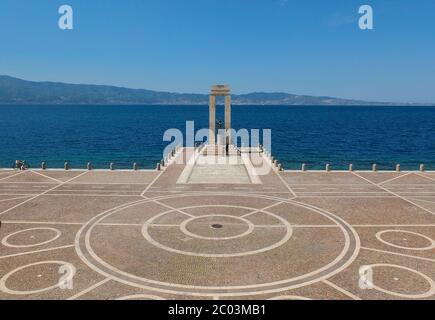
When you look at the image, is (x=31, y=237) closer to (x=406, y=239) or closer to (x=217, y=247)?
(x=217, y=247)

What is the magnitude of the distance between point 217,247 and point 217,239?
4.37 ft

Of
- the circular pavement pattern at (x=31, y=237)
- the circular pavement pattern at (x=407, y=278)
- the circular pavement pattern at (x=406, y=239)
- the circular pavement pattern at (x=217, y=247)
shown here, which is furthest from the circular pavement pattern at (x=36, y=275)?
the circular pavement pattern at (x=406, y=239)

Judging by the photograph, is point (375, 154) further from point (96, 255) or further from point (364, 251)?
point (96, 255)

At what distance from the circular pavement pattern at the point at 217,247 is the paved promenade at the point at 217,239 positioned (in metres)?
0.09

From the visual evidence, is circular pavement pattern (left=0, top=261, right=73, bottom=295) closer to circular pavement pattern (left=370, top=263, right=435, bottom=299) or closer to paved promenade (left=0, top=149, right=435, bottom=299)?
paved promenade (left=0, top=149, right=435, bottom=299)

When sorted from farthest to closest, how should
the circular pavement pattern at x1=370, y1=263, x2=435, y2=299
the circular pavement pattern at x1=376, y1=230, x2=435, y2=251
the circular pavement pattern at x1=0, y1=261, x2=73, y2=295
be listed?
1. the circular pavement pattern at x1=376, y1=230, x2=435, y2=251
2. the circular pavement pattern at x1=0, y1=261, x2=73, y2=295
3. the circular pavement pattern at x1=370, y1=263, x2=435, y2=299

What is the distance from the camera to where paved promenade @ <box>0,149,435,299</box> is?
61.2 ft

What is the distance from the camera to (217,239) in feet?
81.6

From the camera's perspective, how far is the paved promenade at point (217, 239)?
18641 millimetres

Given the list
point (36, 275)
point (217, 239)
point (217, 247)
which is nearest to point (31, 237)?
point (36, 275)

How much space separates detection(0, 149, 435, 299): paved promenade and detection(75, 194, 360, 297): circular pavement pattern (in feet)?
0.29

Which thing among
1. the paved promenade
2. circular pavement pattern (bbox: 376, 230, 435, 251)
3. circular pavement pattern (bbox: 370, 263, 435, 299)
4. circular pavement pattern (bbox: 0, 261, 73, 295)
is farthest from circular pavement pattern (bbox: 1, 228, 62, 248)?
circular pavement pattern (bbox: 376, 230, 435, 251)

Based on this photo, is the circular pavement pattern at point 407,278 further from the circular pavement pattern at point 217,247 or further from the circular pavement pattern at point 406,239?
the circular pavement pattern at point 406,239

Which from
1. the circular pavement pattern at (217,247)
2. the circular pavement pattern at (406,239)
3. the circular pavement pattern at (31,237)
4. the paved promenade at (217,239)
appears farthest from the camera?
the circular pavement pattern at (31,237)
